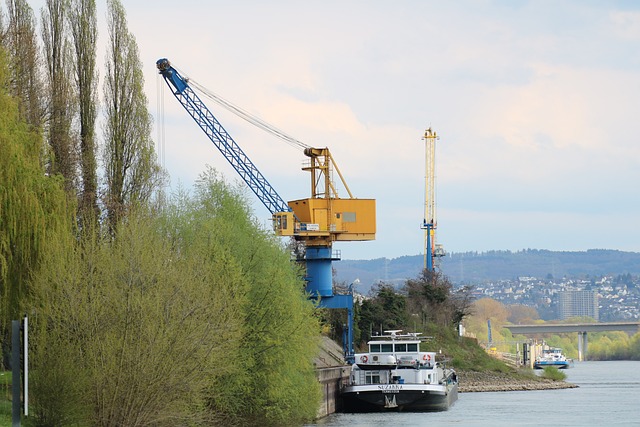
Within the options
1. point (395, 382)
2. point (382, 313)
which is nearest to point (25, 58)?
point (395, 382)

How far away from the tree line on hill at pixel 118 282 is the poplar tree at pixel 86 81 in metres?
0.06

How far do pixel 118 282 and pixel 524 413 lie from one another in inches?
1585

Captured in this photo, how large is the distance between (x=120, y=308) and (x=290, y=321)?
1358 cm

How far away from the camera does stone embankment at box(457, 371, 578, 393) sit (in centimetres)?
10006

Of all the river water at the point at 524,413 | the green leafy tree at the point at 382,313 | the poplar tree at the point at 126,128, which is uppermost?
the poplar tree at the point at 126,128

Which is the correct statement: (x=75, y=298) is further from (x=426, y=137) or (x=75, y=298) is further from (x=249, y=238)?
(x=426, y=137)

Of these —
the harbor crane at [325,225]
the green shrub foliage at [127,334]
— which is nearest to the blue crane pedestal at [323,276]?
the harbor crane at [325,225]

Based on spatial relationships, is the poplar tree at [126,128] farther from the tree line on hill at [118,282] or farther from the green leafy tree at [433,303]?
the green leafy tree at [433,303]

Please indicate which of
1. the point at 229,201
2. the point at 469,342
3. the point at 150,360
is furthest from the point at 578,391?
the point at 150,360

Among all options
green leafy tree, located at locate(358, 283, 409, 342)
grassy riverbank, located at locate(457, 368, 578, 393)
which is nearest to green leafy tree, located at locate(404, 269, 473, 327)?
green leafy tree, located at locate(358, 283, 409, 342)

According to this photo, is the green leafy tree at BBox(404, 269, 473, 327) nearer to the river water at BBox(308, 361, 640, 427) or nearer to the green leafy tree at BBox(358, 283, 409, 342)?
the green leafy tree at BBox(358, 283, 409, 342)

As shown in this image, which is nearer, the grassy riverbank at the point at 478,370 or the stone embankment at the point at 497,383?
the stone embankment at the point at 497,383

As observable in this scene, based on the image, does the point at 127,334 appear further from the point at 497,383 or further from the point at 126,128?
the point at 497,383

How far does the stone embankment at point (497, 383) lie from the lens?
10006 centimetres
